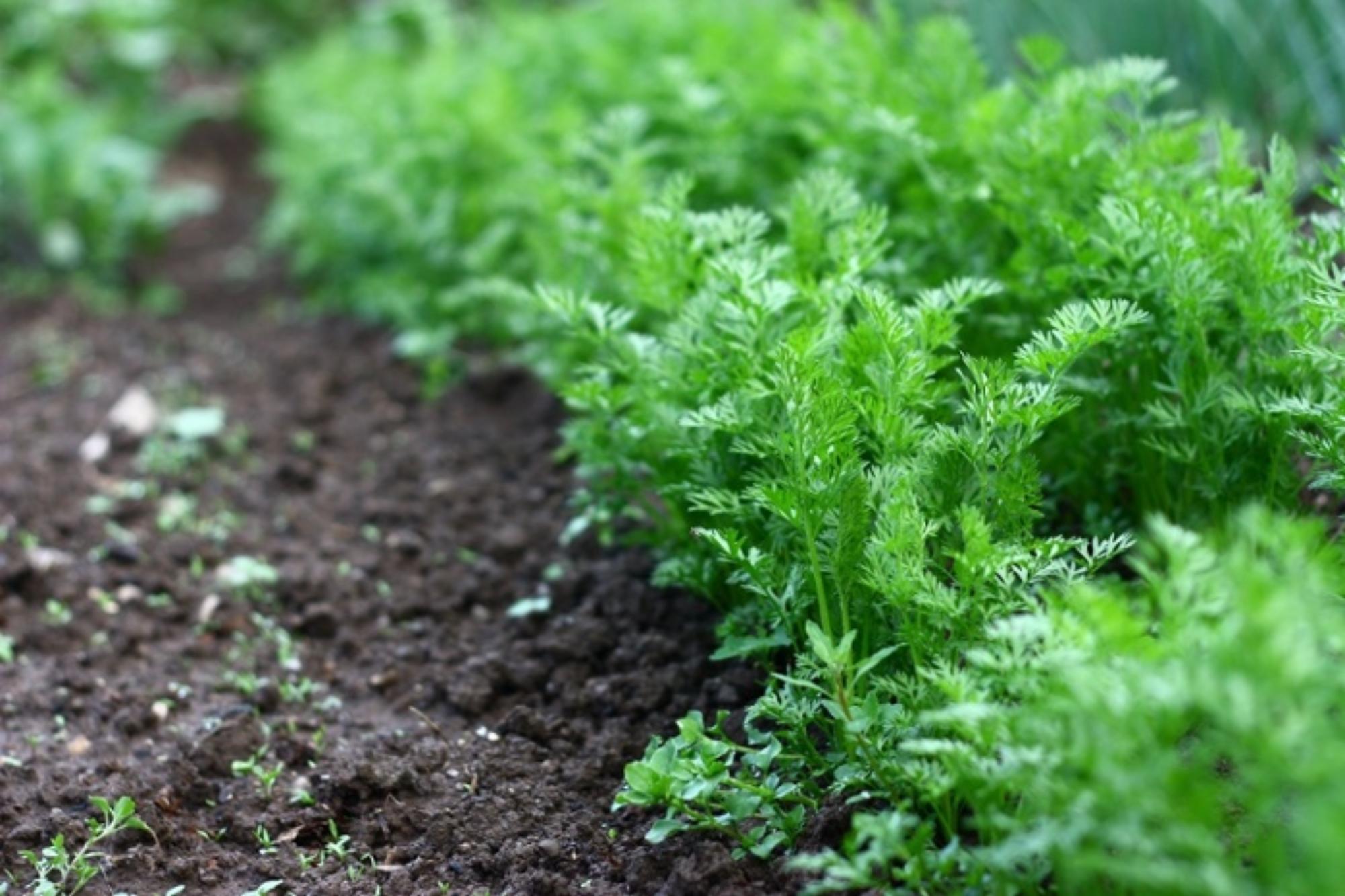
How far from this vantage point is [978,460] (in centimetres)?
207

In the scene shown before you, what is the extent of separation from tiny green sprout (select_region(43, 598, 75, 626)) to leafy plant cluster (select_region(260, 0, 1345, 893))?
3.62 ft

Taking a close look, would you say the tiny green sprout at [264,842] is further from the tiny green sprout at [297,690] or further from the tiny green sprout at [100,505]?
the tiny green sprout at [100,505]

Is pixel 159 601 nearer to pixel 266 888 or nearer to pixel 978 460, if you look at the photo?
pixel 266 888

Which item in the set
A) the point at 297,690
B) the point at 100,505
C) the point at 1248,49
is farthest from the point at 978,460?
the point at 100,505

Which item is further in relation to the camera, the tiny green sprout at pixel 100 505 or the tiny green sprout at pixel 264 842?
the tiny green sprout at pixel 100 505

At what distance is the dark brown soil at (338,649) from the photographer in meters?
2.22

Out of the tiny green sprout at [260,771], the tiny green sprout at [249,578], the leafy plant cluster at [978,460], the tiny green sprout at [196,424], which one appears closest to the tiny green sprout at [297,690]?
the tiny green sprout at [260,771]

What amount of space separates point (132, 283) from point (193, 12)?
3.05 metres

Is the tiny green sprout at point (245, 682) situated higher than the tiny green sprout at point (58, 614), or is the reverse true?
the tiny green sprout at point (245, 682)

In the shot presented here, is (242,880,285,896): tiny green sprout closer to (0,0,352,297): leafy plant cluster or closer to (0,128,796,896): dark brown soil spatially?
(0,128,796,896): dark brown soil

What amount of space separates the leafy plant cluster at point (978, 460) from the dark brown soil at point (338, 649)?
0.18m

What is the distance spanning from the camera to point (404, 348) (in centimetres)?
412

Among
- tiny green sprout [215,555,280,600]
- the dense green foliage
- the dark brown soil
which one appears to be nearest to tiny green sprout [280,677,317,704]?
the dark brown soil

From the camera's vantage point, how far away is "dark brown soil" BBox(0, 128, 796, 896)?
222 cm
